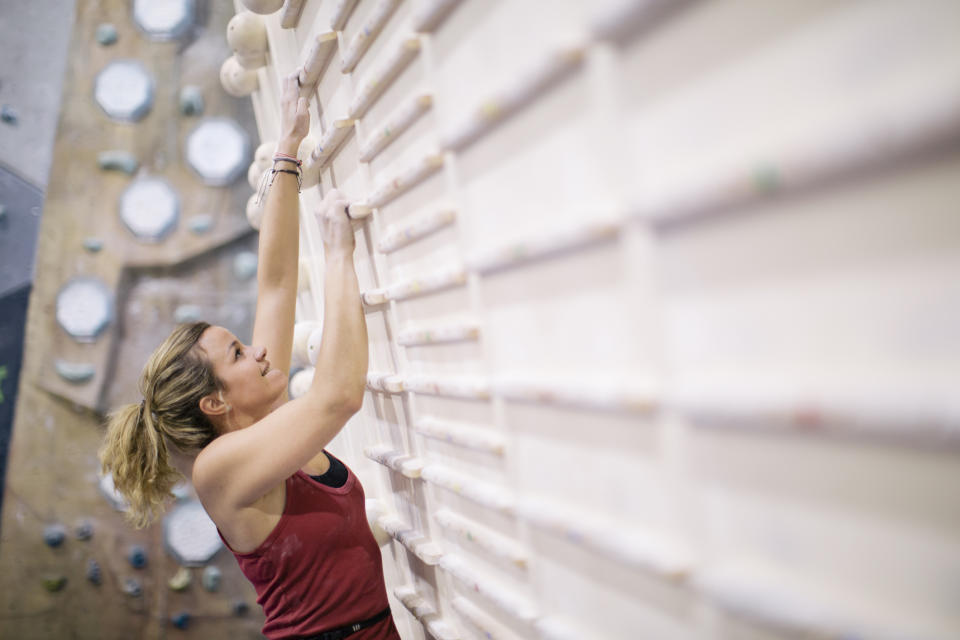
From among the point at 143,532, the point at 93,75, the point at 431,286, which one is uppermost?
the point at 93,75

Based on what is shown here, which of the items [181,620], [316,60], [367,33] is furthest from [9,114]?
[367,33]

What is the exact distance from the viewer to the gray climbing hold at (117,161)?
1.98 m

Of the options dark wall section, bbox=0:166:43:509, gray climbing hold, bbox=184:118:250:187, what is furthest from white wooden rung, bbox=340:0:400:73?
dark wall section, bbox=0:166:43:509

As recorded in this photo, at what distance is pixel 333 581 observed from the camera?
110 cm

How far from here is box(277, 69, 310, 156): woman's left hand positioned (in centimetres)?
119

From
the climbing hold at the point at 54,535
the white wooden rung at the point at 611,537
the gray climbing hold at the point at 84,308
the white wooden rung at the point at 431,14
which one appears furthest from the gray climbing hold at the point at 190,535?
the white wooden rung at the point at 431,14

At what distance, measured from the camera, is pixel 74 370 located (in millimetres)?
1978

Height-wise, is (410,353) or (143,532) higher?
(410,353)

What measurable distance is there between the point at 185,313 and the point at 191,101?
626 millimetres

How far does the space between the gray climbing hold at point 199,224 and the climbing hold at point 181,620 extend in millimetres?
1139

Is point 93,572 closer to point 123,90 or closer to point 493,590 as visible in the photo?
point 123,90

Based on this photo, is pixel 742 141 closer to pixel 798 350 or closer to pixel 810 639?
pixel 798 350

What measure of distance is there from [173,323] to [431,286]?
1.49 m

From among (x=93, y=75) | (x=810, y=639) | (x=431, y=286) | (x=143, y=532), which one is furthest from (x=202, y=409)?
(x=93, y=75)
